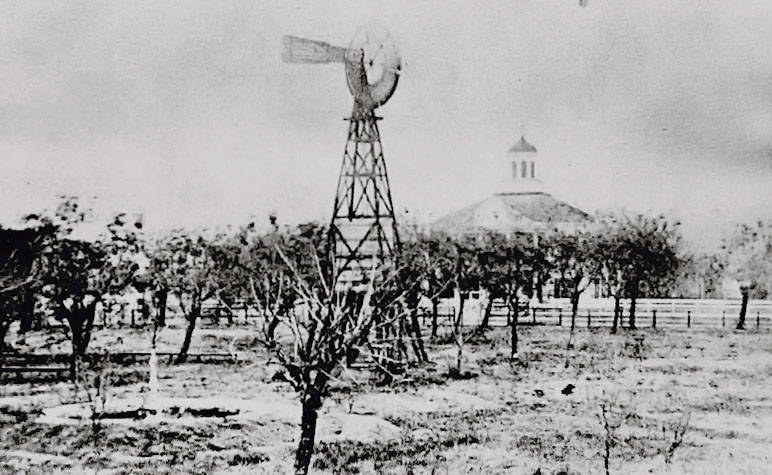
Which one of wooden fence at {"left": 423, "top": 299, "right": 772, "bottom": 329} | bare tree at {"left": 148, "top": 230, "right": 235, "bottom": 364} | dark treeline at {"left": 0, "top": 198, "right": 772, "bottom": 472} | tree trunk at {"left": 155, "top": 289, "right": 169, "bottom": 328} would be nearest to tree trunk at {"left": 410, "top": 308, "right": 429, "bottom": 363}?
dark treeline at {"left": 0, "top": 198, "right": 772, "bottom": 472}

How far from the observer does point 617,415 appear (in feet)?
26.2

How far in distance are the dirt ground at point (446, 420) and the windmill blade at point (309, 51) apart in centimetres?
228

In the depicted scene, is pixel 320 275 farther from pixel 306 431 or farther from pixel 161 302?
pixel 161 302

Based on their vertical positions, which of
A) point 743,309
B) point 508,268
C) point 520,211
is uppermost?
point 520,211

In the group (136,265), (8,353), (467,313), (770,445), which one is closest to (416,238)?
(467,313)

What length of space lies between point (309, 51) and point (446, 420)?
341 cm

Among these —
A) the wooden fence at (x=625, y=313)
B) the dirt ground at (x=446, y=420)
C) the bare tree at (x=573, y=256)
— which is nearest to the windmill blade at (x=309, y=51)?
the dirt ground at (x=446, y=420)

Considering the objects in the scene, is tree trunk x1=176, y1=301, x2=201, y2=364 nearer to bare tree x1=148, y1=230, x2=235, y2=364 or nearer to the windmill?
bare tree x1=148, y1=230, x2=235, y2=364

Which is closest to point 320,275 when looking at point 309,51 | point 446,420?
point 309,51

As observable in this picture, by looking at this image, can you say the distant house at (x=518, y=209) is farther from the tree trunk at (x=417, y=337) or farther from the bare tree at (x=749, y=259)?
the bare tree at (x=749, y=259)

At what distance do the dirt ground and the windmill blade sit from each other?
228cm

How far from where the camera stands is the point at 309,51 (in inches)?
292

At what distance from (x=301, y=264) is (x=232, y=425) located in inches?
152

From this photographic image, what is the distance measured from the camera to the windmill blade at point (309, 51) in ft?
23.8
